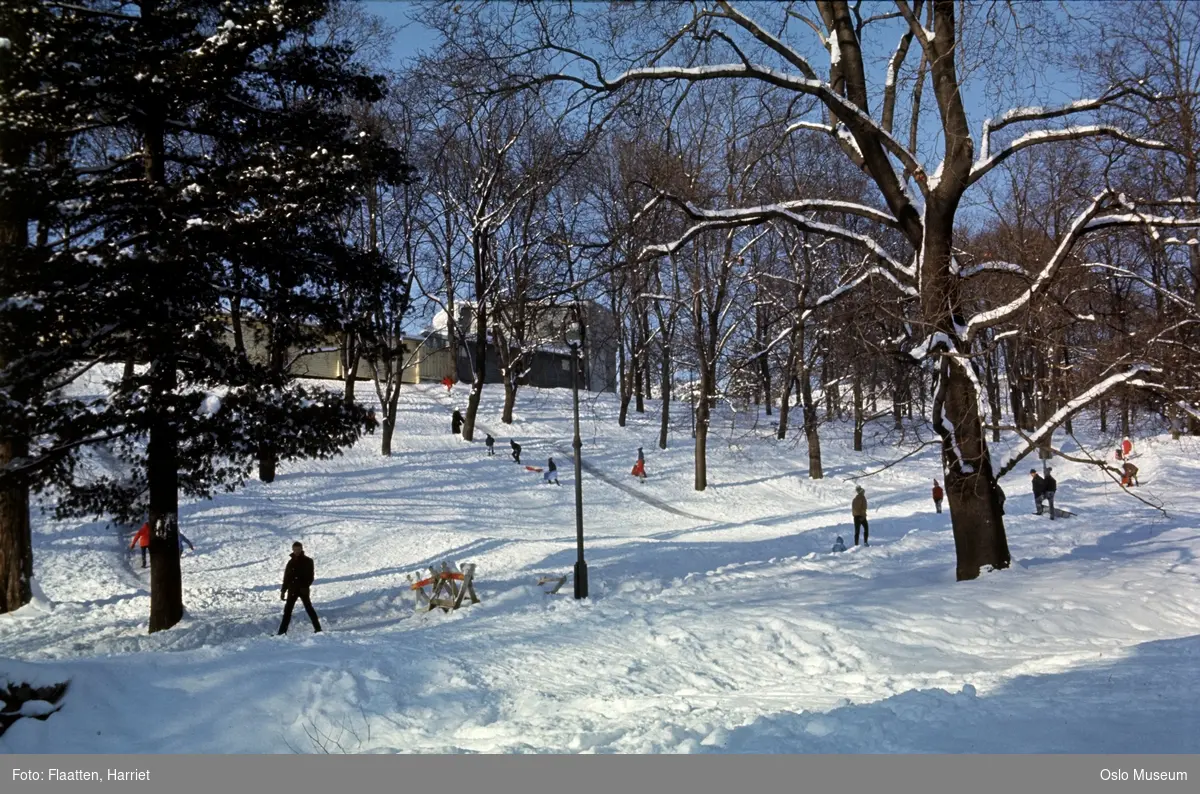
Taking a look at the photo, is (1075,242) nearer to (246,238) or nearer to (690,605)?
(690,605)

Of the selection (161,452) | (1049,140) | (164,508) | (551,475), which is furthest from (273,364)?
(551,475)

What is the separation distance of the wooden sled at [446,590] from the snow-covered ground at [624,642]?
0.50 metres

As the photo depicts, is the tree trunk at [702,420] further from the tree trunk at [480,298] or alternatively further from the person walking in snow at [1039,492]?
the person walking in snow at [1039,492]

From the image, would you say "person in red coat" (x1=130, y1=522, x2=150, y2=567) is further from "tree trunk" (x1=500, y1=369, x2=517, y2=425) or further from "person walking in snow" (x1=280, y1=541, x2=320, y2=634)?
"tree trunk" (x1=500, y1=369, x2=517, y2=425)

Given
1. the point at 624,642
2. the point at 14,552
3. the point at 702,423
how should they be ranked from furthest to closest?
the point at 702,423 < the point at 14,552 < the point at 624,642

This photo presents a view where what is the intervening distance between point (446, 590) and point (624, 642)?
5.29 m

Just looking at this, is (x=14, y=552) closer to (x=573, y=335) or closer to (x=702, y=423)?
(x=573, y=335)

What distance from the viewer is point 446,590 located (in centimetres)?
1456

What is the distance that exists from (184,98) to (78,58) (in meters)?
1.31

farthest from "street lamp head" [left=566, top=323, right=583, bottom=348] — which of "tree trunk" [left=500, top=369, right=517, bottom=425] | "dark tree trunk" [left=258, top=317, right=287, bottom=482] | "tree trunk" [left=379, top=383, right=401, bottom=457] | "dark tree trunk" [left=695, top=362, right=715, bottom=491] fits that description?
"tree trunk" [left=500, top=369, right=517, bottom=425]

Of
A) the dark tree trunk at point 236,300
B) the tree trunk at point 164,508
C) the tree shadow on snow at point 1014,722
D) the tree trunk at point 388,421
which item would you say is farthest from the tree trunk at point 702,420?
the tree shadow on snow at point 1014,722

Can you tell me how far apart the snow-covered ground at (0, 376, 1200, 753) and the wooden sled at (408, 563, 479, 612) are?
503mm

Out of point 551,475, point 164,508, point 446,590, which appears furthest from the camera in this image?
point 551,475

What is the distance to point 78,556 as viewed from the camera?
19.1 metres
